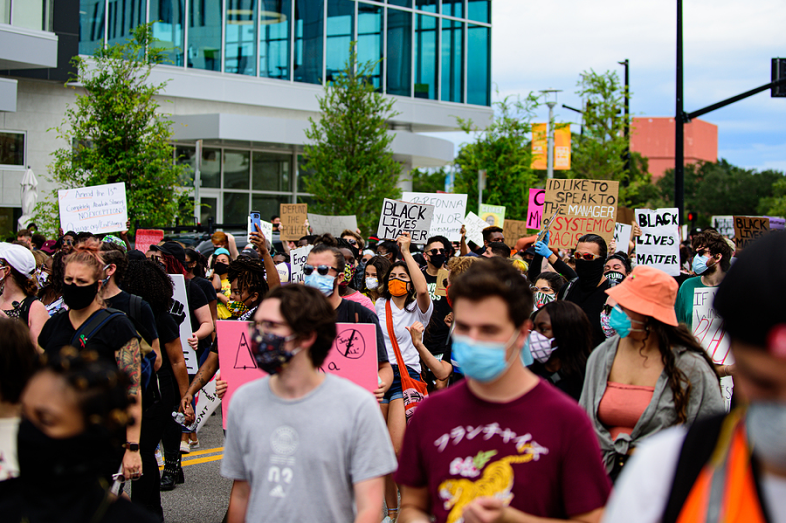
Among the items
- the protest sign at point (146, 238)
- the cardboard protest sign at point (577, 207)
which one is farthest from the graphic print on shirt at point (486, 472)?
the protest sign at point (146, 238)

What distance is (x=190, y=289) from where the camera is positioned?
22.9 feet

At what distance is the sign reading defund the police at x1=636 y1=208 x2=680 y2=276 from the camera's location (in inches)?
384

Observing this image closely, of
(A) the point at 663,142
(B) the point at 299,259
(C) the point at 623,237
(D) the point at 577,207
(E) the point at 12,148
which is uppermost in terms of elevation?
(A) the point at 663,142

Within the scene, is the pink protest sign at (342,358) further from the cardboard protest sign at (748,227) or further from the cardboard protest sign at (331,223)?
the cardboard protest sign at (331,223)

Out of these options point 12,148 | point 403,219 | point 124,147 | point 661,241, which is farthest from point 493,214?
→ point 12,148

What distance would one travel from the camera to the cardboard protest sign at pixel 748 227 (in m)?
10.4

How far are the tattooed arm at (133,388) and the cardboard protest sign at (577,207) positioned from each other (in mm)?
7200

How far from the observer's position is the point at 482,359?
93.8 inches

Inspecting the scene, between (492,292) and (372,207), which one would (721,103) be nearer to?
(372,207)

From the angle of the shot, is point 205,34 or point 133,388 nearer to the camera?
→ point 133,388

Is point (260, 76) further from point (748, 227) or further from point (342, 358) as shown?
point (342, 358)

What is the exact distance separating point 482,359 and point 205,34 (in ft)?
85.6

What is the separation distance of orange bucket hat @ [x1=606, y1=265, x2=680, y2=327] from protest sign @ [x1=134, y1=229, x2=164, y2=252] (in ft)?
31.3

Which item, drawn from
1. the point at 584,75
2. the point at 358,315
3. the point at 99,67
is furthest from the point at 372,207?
the point at 358,315
